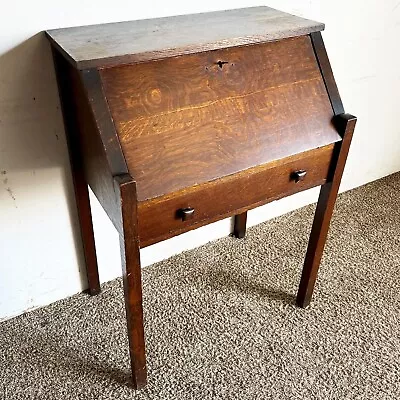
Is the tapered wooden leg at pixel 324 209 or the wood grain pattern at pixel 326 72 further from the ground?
the wood grain pattern at pixel 326 72

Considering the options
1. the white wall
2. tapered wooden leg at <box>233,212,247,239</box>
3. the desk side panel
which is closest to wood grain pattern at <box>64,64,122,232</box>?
the desk side panel

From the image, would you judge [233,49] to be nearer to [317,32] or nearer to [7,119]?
[317,32]

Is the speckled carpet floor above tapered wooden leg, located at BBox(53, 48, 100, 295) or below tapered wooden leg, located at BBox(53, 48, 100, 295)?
below

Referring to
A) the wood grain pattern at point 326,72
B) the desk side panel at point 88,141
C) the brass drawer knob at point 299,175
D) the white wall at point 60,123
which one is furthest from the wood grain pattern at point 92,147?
the wood grain pattern at point 326,72

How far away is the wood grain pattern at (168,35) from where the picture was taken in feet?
3.25

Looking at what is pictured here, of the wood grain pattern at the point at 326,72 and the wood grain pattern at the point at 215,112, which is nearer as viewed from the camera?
the wood grain pattern at the point at 215,112

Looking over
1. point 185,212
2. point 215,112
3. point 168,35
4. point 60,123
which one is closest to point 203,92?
point 215,112

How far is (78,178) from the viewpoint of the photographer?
1330 millimetres

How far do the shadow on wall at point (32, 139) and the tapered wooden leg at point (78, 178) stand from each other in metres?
0.04

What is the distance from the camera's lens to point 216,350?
141 cm

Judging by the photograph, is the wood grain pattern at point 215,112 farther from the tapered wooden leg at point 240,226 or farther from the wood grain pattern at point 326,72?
the tapered wooden leg at point 240,226

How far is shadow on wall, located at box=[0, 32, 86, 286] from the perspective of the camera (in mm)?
1146

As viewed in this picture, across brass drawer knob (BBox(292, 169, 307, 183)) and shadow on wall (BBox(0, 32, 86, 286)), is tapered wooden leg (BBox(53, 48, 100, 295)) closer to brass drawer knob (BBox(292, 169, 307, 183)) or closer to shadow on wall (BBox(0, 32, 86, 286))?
shadow on wall (BBox(0, 32, 86, 286))

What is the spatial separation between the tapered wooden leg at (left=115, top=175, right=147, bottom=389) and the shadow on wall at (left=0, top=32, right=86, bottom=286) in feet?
1.34
